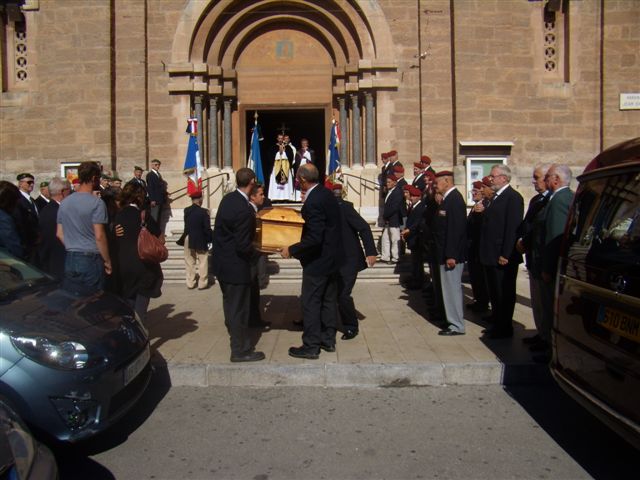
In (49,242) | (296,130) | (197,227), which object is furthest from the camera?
(296,130)

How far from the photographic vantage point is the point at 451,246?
6.57 metres

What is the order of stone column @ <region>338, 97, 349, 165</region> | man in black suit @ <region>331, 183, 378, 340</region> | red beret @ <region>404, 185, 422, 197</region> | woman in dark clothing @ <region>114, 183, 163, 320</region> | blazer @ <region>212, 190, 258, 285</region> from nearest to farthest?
blazer @ <region>212, 190, 258, 285</region>, woman in dark clothing @ <region>114, 183, 163, 320</region>, man in black suit @ <region>331, 183, 378, 340</region>, red beret @ <region>404, 185, 422, 197</region>, stone column @ <region>338, 97, 349, 165</region>

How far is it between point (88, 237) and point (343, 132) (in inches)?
377

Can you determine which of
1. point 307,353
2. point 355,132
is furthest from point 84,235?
point 355,132

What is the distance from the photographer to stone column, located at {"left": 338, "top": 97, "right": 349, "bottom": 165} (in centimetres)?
1418

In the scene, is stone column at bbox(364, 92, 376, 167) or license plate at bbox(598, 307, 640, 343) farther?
stone column at bbox(364, 92, 376, 167)

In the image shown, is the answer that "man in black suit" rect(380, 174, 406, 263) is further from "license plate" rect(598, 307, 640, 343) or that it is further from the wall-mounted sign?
"license plate" rect(598, 307, 640, 343)

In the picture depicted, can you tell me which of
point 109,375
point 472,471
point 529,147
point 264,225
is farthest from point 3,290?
point 529,147

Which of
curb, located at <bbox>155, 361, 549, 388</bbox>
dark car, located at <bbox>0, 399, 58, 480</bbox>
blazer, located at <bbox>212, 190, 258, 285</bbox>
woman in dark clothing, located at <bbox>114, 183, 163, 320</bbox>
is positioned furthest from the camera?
woman in dark clothing, located at <bbox>114, 183, 163, 320</bbox>

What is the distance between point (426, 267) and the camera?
38.0ft

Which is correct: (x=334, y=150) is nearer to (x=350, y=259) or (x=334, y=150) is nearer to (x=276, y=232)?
(x=350, y=259)

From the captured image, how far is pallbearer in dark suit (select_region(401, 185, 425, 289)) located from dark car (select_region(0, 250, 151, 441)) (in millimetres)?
5090

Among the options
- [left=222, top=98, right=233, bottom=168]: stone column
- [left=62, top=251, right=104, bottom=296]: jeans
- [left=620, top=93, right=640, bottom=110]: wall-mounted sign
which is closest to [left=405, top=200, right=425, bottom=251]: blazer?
[left=62, top=251, right=104, bottom=296]: jeans

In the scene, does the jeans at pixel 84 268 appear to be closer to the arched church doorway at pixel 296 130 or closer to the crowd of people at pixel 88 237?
the crowd of people at pixel 88 237
